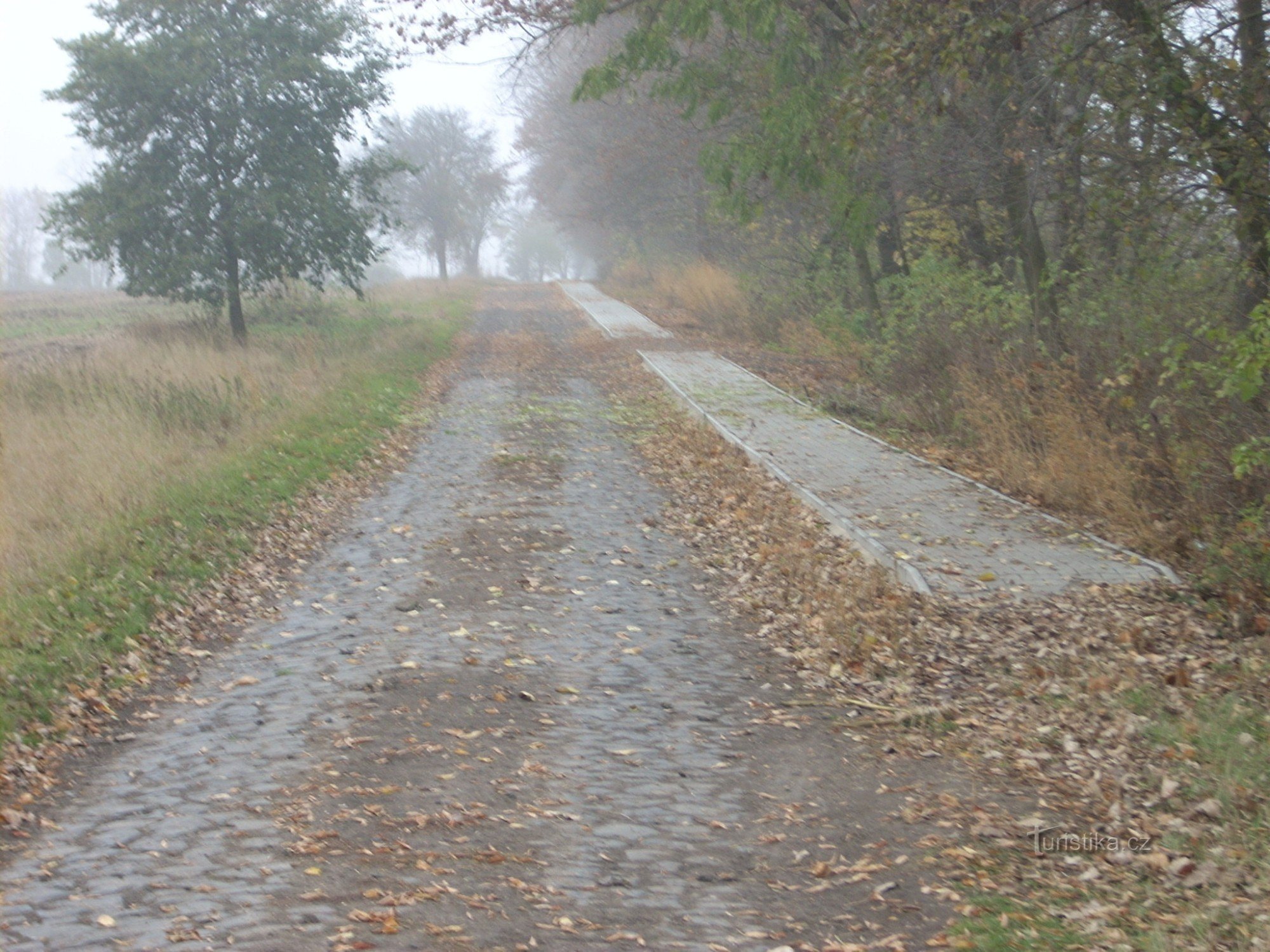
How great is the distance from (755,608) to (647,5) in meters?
10.1

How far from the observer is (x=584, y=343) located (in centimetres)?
2631

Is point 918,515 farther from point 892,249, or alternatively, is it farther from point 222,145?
point 222,145

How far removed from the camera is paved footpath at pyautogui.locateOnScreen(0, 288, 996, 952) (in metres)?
4.25

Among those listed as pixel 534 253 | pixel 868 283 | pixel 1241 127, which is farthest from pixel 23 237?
pixel 1241 127

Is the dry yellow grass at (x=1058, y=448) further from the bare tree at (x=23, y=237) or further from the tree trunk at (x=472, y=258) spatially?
the bare tree at (x=23, y=237)

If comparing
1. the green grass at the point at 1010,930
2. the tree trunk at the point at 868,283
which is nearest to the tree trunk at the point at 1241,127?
the green grass at the point at 1010,930

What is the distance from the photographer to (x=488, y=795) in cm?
533

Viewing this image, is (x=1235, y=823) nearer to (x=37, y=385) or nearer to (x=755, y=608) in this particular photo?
(x=755, y=608)

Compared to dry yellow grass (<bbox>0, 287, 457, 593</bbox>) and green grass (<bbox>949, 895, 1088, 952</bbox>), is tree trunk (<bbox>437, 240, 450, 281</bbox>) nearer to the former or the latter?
dry yellow grass (<bbox>0, 287, 457, 593</bbox>)

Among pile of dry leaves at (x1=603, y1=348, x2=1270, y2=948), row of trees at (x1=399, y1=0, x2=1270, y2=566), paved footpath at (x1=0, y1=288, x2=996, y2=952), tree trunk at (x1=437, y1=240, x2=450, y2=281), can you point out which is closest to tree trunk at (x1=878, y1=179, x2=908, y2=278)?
row of trees at (x1=399, y1=0, x2=1270, y2=566)

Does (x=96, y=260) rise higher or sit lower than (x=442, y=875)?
higher

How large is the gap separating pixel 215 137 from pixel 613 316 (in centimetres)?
1284

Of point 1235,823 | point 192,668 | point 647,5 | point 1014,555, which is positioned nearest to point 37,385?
point 647,5

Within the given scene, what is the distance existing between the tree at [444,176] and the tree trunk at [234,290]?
41657mm
